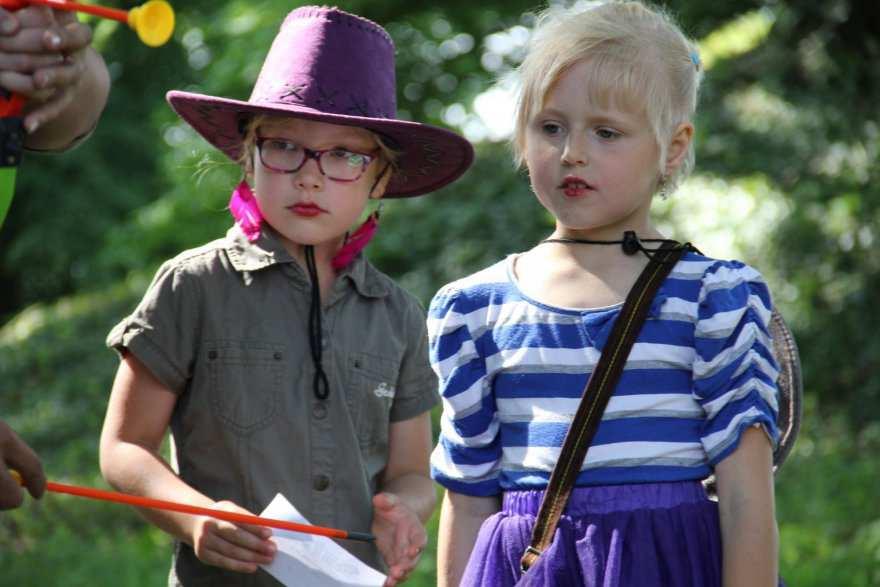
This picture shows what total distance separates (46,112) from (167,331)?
737 mm

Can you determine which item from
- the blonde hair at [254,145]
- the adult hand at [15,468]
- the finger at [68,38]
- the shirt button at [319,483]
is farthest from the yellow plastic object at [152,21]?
the shirt button at [319,483]

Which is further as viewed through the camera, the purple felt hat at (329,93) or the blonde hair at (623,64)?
the purple felt hat at (329,93)

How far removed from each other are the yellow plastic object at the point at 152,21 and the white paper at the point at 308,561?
1054 millimetres

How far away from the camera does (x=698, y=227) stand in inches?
408

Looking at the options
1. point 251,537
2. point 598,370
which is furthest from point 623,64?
point 251,537

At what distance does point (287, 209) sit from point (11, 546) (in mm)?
5005

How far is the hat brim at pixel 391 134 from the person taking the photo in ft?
10.6

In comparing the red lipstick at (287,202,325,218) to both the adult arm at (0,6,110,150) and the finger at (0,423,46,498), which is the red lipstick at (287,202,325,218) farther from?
the finger at (0,423,46,498)

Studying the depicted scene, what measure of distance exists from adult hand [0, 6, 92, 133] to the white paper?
3.03 feet

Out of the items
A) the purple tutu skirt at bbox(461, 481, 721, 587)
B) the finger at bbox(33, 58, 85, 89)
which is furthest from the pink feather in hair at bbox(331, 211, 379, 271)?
the finger at bbox(33, 58, 85, 89)

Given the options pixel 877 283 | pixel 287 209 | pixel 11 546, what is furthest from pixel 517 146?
pixel 877 283

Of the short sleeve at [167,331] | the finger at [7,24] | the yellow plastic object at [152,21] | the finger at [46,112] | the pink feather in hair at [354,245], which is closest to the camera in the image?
the yellow plastic object at [152,21]

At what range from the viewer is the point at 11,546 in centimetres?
764

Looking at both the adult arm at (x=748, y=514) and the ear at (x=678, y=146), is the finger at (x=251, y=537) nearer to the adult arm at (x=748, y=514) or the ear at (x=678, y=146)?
the adult arm at (x=748, y=514)
